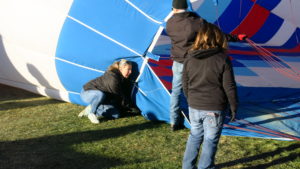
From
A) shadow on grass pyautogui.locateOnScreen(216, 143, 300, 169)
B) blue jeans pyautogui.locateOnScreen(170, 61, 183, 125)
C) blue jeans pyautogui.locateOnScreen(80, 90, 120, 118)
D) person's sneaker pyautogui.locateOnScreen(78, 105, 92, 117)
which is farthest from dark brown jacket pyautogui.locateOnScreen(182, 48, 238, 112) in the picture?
person's sneaker pyautogui.locateOnScreen(78, 105, 92, 117)

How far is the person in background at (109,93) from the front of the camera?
4.55 metres

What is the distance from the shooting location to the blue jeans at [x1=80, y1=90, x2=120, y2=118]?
15.2ft

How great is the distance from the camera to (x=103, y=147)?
12.7 ft

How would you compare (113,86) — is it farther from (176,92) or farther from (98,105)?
(176,92)

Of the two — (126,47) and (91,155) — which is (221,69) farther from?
(126,47)

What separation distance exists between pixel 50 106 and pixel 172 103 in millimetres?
1819

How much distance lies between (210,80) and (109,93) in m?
1.99

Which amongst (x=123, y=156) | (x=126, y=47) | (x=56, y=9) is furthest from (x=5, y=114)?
(x=123, y=156)

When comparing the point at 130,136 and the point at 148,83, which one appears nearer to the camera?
the point at 130,136

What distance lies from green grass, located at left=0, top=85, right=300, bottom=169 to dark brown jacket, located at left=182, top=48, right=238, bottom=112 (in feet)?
2.44

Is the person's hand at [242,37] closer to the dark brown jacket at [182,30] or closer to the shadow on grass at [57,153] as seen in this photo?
the dark brown jacket at [182,30]

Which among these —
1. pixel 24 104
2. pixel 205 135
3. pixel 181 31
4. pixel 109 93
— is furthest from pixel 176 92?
pixel 24 104

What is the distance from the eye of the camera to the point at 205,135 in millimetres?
3004

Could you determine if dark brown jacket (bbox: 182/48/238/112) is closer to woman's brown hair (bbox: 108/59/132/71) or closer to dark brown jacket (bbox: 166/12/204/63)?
dark brown jacket (bbox: 166/12/204/63)
